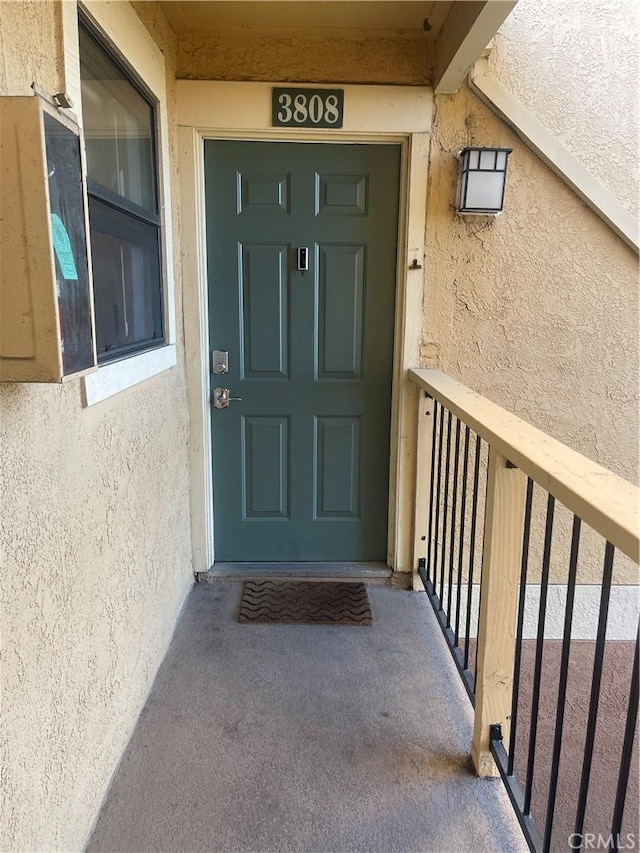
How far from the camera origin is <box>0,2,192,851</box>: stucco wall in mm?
1071

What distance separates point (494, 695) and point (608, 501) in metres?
0.89

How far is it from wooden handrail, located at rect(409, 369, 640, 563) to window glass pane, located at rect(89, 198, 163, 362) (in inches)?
42.7

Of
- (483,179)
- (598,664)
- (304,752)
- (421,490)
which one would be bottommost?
(304,752)

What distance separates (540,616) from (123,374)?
130cm

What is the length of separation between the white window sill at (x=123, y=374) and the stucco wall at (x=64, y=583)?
0.04m

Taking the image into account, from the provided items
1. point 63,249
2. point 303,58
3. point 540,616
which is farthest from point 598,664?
point 303,58

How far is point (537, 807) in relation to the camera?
6.14 feet

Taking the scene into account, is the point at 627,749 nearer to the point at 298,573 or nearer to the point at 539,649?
the point at 539,649

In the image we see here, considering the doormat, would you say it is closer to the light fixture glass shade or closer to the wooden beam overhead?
the light fixture glass shade

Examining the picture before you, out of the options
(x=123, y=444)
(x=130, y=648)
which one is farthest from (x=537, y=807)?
(x=123, y=444)

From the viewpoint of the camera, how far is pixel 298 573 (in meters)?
2.78

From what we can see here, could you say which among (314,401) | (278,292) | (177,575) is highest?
(278,292)

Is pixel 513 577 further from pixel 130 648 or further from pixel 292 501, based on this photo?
pixel 292 501

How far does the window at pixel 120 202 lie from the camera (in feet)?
5.24
